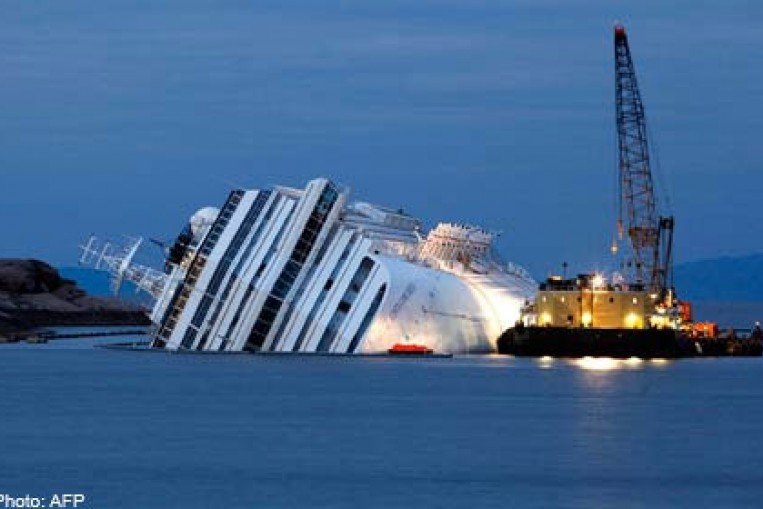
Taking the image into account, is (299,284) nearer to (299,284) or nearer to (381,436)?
(299,284)

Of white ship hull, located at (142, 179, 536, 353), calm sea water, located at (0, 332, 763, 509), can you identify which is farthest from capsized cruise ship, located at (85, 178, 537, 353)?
calm sea water, located at (0, 332, 763, 509)

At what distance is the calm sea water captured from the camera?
5691 centimetres

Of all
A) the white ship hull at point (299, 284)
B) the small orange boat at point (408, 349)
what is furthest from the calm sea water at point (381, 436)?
the white ship hull at point (299, 284)

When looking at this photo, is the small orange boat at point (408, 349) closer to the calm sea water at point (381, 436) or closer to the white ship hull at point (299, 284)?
the white ship hull at point (299, 284)

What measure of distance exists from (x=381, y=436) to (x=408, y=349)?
157 feet

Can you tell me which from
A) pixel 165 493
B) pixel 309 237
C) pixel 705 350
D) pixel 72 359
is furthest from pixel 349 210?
pixel 165 493

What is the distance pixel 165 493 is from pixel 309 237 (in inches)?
2483

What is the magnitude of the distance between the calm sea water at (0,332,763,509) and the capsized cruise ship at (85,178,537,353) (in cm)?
210

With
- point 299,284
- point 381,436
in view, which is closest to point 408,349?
point 299,284

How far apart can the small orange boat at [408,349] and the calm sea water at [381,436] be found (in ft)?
4.50

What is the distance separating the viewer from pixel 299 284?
117062 millimetres

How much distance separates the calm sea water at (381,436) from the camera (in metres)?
56.9

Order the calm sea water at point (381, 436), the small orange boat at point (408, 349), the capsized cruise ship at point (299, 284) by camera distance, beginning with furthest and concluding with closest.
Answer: the small orange boat at point (408, 349), the capsized cruise ship at point (299, 284), the calm sea water at point (381, 436)

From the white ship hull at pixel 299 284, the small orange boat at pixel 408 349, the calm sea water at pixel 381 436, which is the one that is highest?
the white ship hull at pixel 299 284
